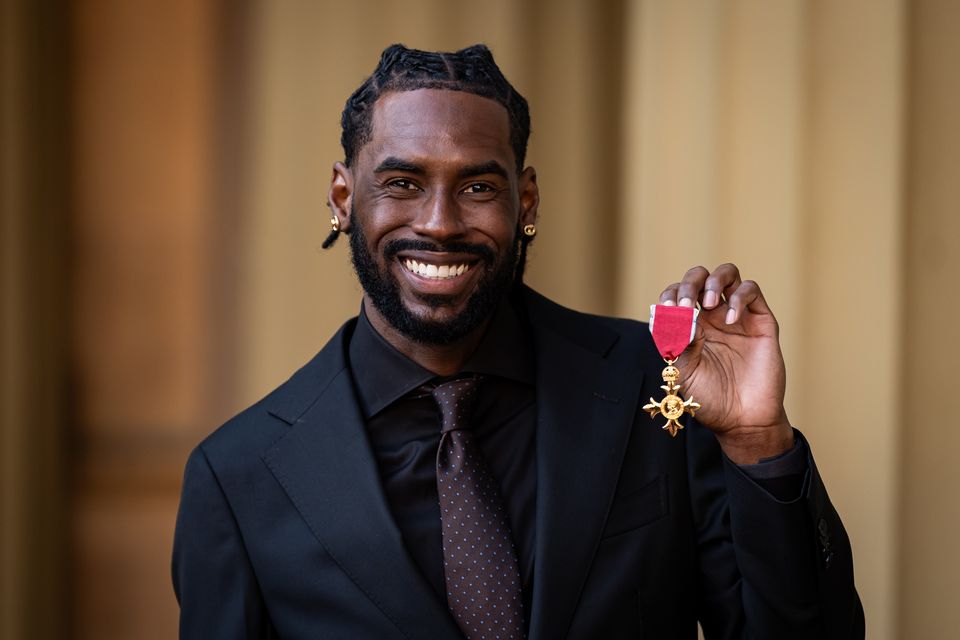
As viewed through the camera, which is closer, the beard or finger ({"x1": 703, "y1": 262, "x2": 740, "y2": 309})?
finger ({"x1": 703, "y1": 262, "x2": 740, "y2": 309})

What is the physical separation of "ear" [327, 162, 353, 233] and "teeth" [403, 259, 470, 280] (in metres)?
0.22

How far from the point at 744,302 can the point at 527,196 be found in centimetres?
54

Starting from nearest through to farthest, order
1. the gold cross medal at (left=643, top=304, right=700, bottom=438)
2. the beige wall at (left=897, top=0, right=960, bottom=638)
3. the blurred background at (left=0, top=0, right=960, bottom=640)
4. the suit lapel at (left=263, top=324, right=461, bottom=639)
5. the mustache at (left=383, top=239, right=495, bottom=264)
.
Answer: the gold cross medal at (left=643, top=304, right=700, bottom=438) < the suit lapel at (left=263, top=324, right=461, bottom=639) < the mustache at (left=383, top=239, right=495, bottom=264) < the beige wall at (left=897, top=0, right=960, bottom=638) < the blurred background at (left=0, top=0, right=960, bottom=640)

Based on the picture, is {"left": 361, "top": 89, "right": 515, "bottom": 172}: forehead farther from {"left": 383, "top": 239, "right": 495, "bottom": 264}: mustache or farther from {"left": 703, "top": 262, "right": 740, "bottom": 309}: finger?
{"left": 703, "top": 262, "right": 740, "bottom": 309}: finger

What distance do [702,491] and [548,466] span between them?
10.7 inches

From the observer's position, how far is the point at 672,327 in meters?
1.82

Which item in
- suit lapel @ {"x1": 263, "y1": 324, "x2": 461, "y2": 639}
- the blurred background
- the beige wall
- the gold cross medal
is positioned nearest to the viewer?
the gold cross medal

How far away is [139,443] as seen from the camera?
3.45 metres

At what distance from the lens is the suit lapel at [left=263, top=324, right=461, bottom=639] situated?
190 cm

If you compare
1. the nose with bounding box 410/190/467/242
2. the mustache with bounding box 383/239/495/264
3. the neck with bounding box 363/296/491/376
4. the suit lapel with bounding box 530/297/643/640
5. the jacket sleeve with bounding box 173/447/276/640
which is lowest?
the jacket sleeve with bounding box 173/447/276/640

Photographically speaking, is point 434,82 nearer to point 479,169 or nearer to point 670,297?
point 479,169

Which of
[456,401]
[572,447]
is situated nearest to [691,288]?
[572,447]

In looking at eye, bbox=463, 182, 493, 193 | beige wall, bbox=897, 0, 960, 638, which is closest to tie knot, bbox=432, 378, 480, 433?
Result: eye, bbox=463, 182, 493, 193

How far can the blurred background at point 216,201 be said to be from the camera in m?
3.15
